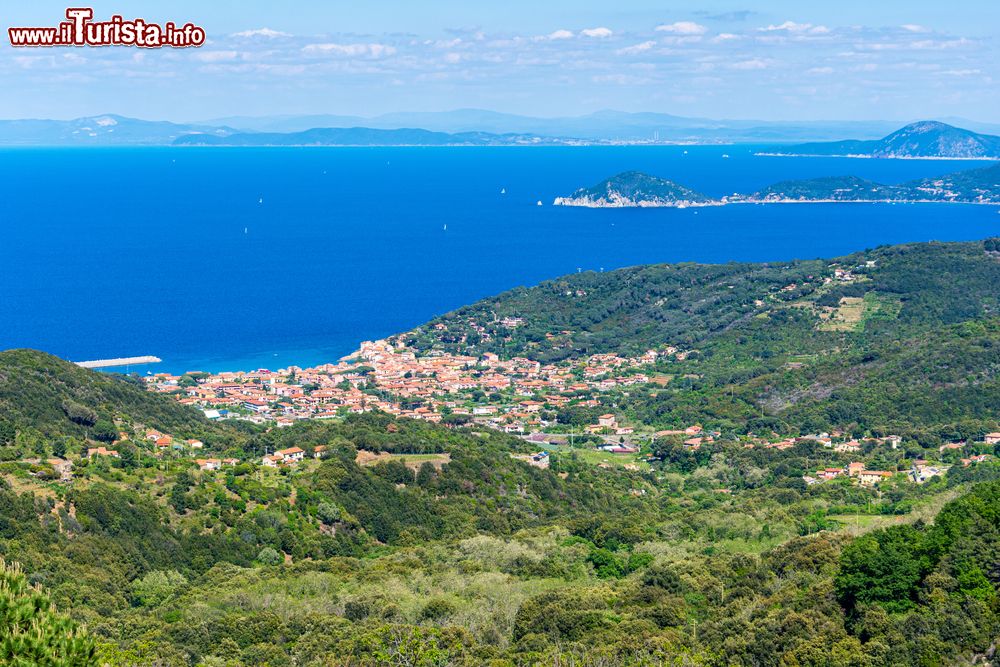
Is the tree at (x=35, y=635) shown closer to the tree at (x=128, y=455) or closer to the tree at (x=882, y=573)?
the tree at (x=882, y=573)

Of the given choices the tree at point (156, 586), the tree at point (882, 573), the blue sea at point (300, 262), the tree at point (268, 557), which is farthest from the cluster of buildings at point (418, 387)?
the tree at point (882, 573)

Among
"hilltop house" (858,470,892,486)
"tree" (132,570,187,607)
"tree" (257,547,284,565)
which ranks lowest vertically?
"hilltop house" (858,470,892,486)

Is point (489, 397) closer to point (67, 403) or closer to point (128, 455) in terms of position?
point (67, 403)

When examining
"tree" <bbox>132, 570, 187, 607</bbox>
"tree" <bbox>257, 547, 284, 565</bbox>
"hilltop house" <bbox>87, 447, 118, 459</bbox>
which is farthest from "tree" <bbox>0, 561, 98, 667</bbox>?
"hilltop house" <bbox>87, 447, 118, 459</bbox>

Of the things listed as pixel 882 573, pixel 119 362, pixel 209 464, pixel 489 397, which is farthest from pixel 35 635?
pixel 119 362

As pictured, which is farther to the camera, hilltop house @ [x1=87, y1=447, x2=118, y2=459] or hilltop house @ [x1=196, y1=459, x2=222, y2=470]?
hilltop house @ [x1=196, y1=459, x2=222, y2=470]

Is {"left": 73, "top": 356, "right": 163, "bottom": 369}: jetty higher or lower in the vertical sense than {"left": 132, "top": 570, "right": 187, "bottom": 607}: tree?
lower

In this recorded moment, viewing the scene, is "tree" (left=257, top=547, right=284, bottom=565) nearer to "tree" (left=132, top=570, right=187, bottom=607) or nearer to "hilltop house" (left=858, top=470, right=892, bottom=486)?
"tree" (left=132, top=570, right=187, bottom=607)
